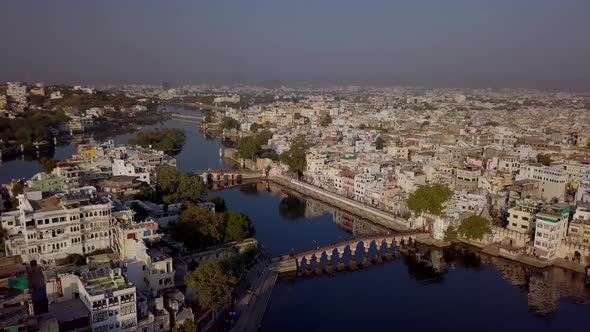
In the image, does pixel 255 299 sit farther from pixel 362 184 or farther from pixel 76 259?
pixel 362 184

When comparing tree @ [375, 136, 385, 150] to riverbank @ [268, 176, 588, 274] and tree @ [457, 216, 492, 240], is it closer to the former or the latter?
riverbank @ [268, 176, 588, 274]

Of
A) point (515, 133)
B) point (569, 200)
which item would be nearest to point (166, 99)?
point (515, 133)

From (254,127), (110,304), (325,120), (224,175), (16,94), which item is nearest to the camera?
(110,304)

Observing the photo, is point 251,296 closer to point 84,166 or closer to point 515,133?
point 84,166

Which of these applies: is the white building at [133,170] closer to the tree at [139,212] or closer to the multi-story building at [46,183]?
the multi-story building at [46,183]

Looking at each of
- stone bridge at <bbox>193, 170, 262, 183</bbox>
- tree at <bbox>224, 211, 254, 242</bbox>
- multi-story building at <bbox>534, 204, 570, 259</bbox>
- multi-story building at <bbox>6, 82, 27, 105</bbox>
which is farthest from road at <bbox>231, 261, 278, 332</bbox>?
multi-story building at <bbox>6, 82, 27, 105</bbox>

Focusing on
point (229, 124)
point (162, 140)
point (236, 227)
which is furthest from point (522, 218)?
point (229, 124)
